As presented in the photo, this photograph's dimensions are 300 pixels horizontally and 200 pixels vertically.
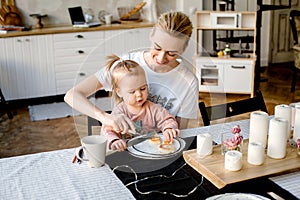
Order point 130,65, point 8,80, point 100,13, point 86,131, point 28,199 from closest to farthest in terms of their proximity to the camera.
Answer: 1. point 28,199
2. point 130,65
3. point 86,131
4. point 8,80
5. point 100,13

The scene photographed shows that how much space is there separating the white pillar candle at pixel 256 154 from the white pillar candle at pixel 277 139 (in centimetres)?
5

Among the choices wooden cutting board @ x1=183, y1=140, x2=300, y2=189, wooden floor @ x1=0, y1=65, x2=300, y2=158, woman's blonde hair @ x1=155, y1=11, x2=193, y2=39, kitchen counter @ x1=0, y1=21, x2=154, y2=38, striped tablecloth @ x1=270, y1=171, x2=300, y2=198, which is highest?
woman's blonde hair @ x1=155, y1=11, x2=193, y2=39

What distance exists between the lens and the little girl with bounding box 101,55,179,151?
1.62 meters

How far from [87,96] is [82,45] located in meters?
2.97

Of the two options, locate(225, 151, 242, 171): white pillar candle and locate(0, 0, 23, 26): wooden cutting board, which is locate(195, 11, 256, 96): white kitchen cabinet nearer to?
locate(0, 0, 23, 26): wooden cutting board

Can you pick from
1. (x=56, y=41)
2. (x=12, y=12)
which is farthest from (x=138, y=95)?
(x=12, y=12)

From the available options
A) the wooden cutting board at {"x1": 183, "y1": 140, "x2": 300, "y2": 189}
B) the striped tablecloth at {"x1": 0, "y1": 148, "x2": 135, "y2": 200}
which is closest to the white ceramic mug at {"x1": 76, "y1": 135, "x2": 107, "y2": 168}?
the striped tablecloth at {"x1": 0, "y1": 148, "x2": 135, "y2": 200}

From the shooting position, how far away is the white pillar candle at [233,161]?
1470mm

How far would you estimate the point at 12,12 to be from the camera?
185 inches

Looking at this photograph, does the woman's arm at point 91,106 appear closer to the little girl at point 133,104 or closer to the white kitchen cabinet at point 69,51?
the little girl at point 133,104

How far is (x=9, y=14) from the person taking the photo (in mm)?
4672

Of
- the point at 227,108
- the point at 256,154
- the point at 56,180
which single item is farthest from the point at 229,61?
the point at 56,180

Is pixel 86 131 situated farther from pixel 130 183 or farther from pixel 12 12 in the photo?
pixel 12 12

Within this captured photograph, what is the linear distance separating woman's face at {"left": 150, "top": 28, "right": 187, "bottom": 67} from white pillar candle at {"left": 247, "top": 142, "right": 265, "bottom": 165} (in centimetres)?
46
